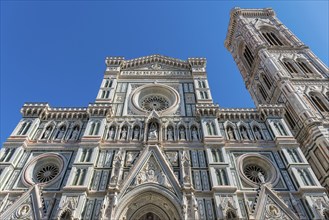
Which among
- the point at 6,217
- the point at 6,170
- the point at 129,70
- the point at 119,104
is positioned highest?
the point at 129,70

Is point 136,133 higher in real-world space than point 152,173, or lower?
higher

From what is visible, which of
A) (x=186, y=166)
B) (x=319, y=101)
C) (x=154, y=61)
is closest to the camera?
(x=186, y=166)

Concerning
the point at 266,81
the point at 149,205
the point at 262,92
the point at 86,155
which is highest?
the point at 266,81

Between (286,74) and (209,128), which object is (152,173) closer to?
(209,128)

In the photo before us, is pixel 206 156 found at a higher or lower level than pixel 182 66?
lower

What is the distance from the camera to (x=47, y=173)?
537 inches

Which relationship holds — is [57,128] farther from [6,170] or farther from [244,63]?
[244,63]

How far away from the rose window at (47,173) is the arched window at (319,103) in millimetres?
18536

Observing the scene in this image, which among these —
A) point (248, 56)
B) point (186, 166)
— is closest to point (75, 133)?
point (186, 166)

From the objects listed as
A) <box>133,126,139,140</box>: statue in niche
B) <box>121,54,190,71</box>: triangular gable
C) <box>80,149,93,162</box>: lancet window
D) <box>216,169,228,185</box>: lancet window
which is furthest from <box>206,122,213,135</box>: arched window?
<box>121,54,190,71</box>: triangular gable

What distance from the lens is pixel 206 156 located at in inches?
541

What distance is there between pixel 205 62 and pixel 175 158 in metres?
10.2

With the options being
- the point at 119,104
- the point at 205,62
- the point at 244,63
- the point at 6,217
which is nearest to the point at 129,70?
the point at 119,104

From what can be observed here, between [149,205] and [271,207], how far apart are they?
575 cm
